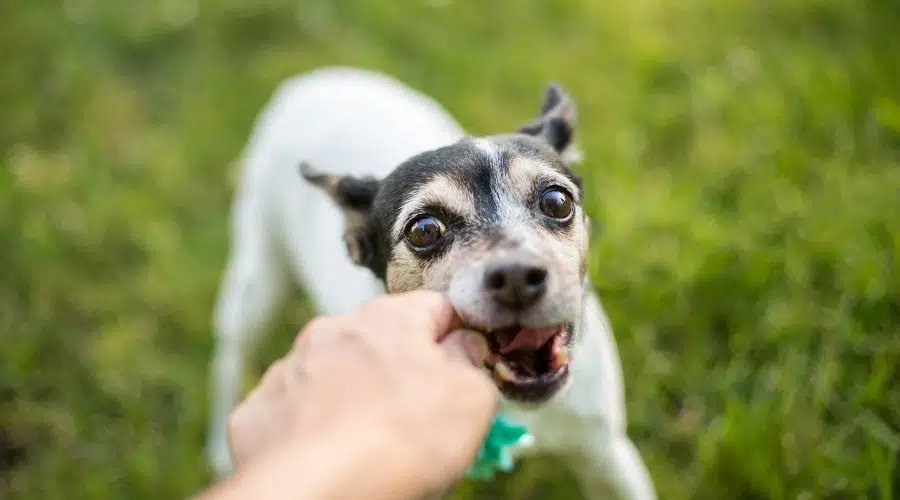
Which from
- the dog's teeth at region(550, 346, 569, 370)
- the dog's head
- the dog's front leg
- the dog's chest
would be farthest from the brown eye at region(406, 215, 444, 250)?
the dog's front leg

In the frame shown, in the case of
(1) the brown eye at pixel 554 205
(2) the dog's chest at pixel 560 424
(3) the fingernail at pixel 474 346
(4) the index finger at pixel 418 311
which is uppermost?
(1) the brown eye at pixel 554 205

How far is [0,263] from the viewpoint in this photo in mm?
5391

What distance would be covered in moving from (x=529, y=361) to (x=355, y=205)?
3.60ft

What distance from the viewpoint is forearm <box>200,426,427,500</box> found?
152 centimetres

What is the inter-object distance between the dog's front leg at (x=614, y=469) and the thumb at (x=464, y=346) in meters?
1.41

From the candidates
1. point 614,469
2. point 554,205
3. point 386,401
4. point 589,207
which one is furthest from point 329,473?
point 589,207

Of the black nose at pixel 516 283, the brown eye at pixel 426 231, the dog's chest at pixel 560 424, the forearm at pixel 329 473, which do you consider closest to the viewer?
the forearm at pixel 329 473

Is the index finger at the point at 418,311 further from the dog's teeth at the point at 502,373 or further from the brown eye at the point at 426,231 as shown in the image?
the brown eye at the point at 426,231

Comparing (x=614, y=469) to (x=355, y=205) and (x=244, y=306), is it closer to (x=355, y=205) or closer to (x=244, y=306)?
(x=355, y=205)

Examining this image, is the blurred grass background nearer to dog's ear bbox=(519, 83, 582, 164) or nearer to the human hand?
dog's ear bbox=(519, 83, 582, 164)

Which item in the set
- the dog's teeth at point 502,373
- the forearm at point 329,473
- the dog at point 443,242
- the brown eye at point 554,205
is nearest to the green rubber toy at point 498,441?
the dog at point 443,242

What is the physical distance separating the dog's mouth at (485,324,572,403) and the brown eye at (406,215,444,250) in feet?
1.68

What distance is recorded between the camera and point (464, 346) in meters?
1.87

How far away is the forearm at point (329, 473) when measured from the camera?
1.52 meters
